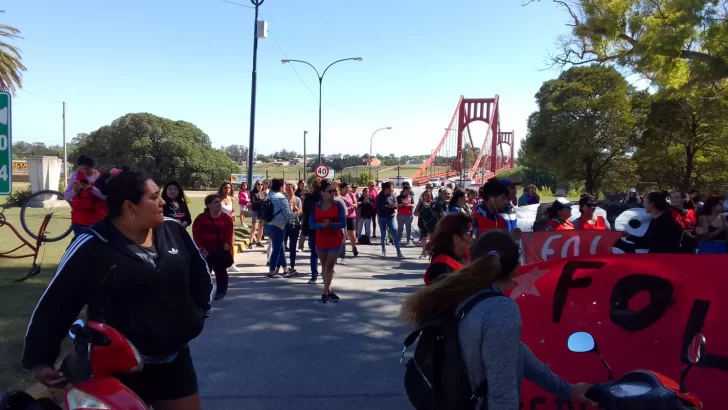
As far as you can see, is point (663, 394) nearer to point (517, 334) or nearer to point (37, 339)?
point (517, 334)

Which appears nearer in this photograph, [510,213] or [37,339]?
[37,339]

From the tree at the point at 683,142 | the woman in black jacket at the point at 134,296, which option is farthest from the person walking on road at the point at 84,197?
the tree at the point at 683,142

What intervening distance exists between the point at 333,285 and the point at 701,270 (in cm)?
653

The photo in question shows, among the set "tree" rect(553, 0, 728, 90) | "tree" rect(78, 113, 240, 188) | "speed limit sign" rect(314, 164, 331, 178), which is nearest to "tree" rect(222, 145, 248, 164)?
"tree" rect(78, 113, 240, 188)

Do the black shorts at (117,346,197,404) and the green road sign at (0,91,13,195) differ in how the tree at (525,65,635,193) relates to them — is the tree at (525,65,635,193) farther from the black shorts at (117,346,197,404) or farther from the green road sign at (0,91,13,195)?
the black shorts at (117,346,197,404)

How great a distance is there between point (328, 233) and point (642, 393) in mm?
6158

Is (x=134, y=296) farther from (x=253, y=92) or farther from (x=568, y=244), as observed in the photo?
(x=253, y=92)

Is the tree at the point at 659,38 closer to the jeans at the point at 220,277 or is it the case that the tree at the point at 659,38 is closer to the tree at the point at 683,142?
the jeans at the point at 220,277

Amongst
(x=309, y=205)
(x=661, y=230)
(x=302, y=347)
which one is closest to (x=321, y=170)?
(x=309, y=205)

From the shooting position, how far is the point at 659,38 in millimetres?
12078

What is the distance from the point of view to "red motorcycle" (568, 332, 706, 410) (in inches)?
88.4

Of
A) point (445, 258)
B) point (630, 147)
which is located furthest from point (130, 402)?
point (630, 147)

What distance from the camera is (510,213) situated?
24.0ft

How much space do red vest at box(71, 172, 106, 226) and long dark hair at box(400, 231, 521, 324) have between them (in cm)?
596
